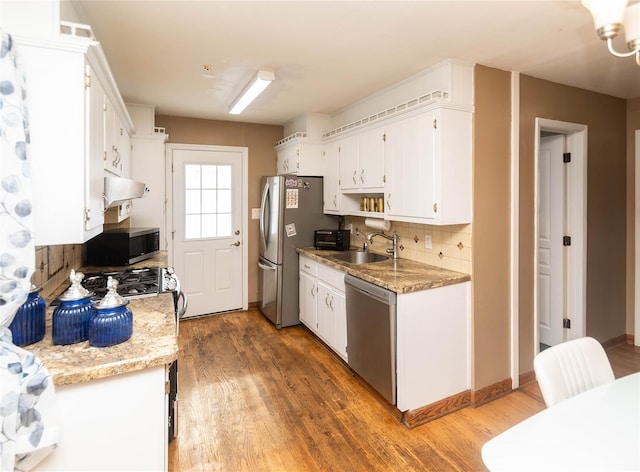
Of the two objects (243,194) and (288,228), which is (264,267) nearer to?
(288,228)

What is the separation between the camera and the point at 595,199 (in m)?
3.23

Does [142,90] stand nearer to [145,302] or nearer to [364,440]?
[145,302]

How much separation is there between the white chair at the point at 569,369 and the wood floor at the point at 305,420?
84 centimetres

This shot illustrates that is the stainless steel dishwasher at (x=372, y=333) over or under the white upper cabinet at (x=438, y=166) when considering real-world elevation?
under

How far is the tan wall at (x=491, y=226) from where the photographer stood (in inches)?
101

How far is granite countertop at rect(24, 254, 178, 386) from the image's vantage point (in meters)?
1.20

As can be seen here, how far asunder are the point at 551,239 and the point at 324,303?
2208 mm

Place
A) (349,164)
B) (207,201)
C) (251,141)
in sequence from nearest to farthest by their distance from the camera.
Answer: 1. (349,164)
2. (207,201)
3. (251,141)

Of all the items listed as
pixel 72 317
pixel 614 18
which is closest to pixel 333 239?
pixel 72 317

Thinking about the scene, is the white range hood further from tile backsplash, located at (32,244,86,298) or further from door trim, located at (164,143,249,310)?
door trim, located at (164,143,249,310)

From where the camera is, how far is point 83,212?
1489mm

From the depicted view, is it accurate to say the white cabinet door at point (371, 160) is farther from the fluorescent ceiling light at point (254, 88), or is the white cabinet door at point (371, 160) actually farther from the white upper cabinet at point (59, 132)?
the white upper cabinet at point (59, 132)

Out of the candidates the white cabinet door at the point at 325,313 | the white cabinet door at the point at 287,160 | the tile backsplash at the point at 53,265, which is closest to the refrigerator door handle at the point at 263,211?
the white cabinet door at the point at 287,160

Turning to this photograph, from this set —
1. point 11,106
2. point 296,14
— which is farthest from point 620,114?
point 11,106
